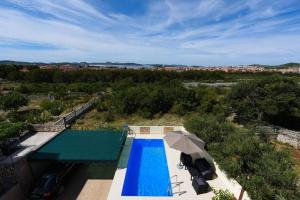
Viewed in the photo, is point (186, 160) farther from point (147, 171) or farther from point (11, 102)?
point (11, 102)

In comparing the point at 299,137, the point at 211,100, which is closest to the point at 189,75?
the point at 211,100

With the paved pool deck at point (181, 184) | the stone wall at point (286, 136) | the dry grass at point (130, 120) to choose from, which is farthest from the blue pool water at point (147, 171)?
the stone wall at point (286, 136)

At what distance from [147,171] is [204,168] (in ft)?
11.7

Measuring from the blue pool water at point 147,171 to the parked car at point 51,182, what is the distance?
375cm

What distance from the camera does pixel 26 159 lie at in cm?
1216

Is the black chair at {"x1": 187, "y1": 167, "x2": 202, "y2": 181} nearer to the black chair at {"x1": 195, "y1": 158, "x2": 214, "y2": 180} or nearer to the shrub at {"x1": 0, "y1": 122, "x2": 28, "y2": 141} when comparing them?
the black chair at {"x1": 195, "y1": 158, "x2": 214, "y2": 180}

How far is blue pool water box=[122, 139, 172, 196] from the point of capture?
11.6m

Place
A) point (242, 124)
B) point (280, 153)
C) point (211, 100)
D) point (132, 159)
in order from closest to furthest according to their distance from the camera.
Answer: point (280, 153), point (132, 159), point (242, 124), point (211, 100)

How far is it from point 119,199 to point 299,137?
63.8 feet

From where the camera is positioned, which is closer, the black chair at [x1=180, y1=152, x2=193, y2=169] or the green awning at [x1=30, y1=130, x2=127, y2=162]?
the green awning at [x1=30, y1=130, x2=127, y2=162]

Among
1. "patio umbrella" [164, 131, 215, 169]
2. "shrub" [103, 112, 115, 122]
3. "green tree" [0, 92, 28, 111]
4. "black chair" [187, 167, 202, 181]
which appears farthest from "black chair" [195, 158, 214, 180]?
"green tree" [0, 92, 28, 111]

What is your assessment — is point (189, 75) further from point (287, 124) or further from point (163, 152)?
point (163, 152)

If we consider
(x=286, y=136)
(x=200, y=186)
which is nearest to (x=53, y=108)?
(x=200, y=186)

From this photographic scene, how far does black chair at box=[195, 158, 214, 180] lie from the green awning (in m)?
5.00
